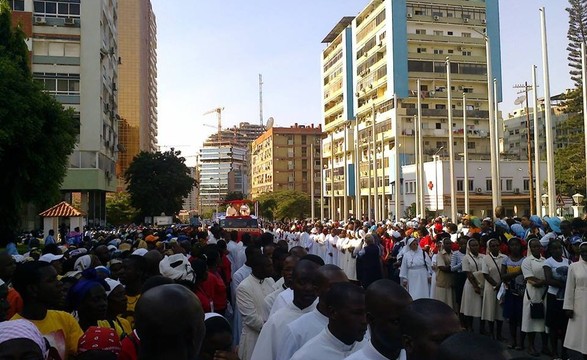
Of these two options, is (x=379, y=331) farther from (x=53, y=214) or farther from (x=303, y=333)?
(x=53, y=214)

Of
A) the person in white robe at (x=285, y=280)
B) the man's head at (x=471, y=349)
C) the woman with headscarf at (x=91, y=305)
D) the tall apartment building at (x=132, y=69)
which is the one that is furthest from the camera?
the tall apartment building at (x=132, y=69)

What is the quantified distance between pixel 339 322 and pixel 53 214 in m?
24.0

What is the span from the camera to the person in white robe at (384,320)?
3.35m

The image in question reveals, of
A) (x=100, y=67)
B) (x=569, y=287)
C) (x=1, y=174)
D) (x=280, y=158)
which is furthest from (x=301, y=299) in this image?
(x=280, y=158)

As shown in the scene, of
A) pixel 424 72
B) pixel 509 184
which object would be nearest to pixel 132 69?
pixel 424 72

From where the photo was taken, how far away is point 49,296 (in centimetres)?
458

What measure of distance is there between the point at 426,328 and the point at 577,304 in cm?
640

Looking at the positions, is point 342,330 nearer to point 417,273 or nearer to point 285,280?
point 285,280

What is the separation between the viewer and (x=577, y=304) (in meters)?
8.27

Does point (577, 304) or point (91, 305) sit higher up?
point (91, 305)

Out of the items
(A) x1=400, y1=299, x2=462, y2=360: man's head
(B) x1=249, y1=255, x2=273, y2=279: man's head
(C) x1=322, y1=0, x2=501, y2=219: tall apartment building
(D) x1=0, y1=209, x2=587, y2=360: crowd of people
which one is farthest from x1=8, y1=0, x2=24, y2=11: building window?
(A) x1=400, y1=299, x2=462, y2=360: man's head

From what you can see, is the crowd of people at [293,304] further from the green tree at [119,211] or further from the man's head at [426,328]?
the green tree at [119,211]

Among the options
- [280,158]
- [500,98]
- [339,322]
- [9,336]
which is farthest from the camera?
[280,158]

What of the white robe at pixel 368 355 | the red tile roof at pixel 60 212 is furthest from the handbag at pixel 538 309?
the red tile roof at pixel 60 212
